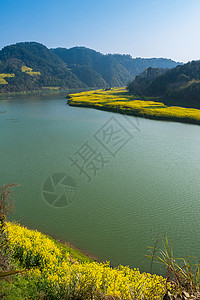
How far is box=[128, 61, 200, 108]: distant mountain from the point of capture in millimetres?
48750

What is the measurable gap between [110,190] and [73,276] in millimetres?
7274

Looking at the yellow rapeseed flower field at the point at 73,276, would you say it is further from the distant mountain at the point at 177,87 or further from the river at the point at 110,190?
the distant mountain at the point at 177,87

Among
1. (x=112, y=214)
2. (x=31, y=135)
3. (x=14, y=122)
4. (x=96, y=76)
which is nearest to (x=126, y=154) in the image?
(x=112, y=214)

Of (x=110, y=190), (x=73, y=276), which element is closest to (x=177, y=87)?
(x=110, y=190)

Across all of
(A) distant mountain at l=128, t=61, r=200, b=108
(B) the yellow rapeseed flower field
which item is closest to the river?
(B) the yellow rapeseed flower field

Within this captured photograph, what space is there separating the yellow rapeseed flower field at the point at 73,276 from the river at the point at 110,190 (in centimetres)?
200

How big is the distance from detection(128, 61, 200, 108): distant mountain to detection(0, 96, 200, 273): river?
97.6 ft

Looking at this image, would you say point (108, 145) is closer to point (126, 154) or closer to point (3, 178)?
point (126, 154)

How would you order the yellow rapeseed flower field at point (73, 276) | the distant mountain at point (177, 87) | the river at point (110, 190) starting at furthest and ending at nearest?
the distant mountain at point (177, 87)
the river at point (110, 190)
the yellow rapeseed flower field at point (73, 276)

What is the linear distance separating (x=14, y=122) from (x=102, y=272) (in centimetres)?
3226

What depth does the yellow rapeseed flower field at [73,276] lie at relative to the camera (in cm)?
475

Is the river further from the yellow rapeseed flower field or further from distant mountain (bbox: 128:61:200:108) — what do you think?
distant mountain (bbox: 128:61:200:108)

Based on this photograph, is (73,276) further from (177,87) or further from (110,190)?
(177,87)

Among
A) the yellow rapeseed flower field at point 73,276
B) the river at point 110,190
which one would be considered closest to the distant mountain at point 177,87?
the river at point 110,190
